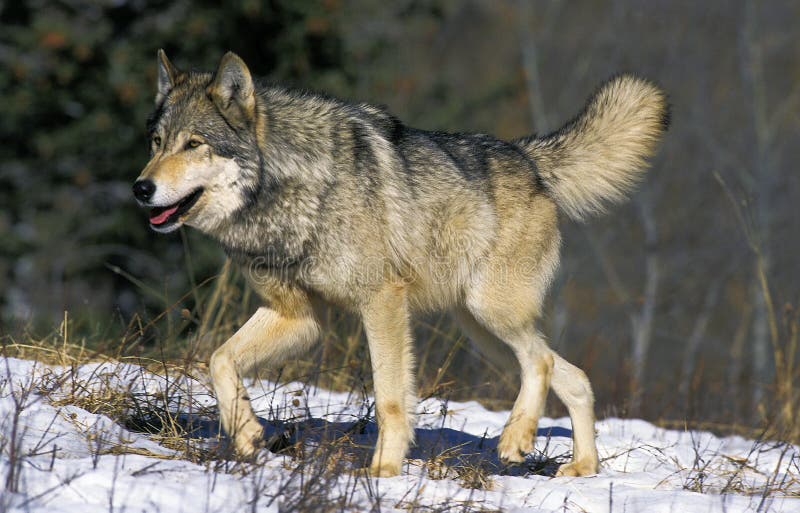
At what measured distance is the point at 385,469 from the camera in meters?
4.22

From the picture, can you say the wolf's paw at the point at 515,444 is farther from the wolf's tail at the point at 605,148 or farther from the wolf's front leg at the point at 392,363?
the wolf's tail at the point at 605,148

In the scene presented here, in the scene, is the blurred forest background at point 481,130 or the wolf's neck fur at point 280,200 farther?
the blurred forest background at point 481,130

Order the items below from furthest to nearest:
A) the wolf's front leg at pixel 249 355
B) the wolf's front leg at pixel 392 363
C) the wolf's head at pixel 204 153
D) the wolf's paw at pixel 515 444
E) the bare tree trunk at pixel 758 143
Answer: the bare tree trunk at pixel 758 143 < the wolf's paw at pixel 515 444 < the wolf's front leg at pixel 392 363 < the wolf's head at pixel 204 153 < the wolf's front leg at pixel 249 355

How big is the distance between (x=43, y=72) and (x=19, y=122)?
3.85 feet

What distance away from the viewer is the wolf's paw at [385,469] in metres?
4.18

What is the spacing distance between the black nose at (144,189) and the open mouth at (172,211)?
16 cm

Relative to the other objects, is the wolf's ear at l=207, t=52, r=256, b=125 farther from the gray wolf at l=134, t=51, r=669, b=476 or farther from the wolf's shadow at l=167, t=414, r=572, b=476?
the wolf's shadow at l=167, t=414, r=572, b=476

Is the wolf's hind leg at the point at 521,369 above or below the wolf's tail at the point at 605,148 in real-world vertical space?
below

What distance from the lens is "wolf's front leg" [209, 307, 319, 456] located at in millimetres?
4160

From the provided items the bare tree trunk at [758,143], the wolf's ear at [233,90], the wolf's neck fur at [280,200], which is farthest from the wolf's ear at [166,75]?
the bare tree trunk at [758,143]

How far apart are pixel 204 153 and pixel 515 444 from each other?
222 centimetres

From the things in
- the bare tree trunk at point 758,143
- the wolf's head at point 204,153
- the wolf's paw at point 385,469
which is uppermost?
the bare tree trunk at point 758,143

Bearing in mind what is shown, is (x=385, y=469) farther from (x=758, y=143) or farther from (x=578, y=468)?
(x=758, y=143)

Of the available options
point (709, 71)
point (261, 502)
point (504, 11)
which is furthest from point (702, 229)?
point (261, 502)
